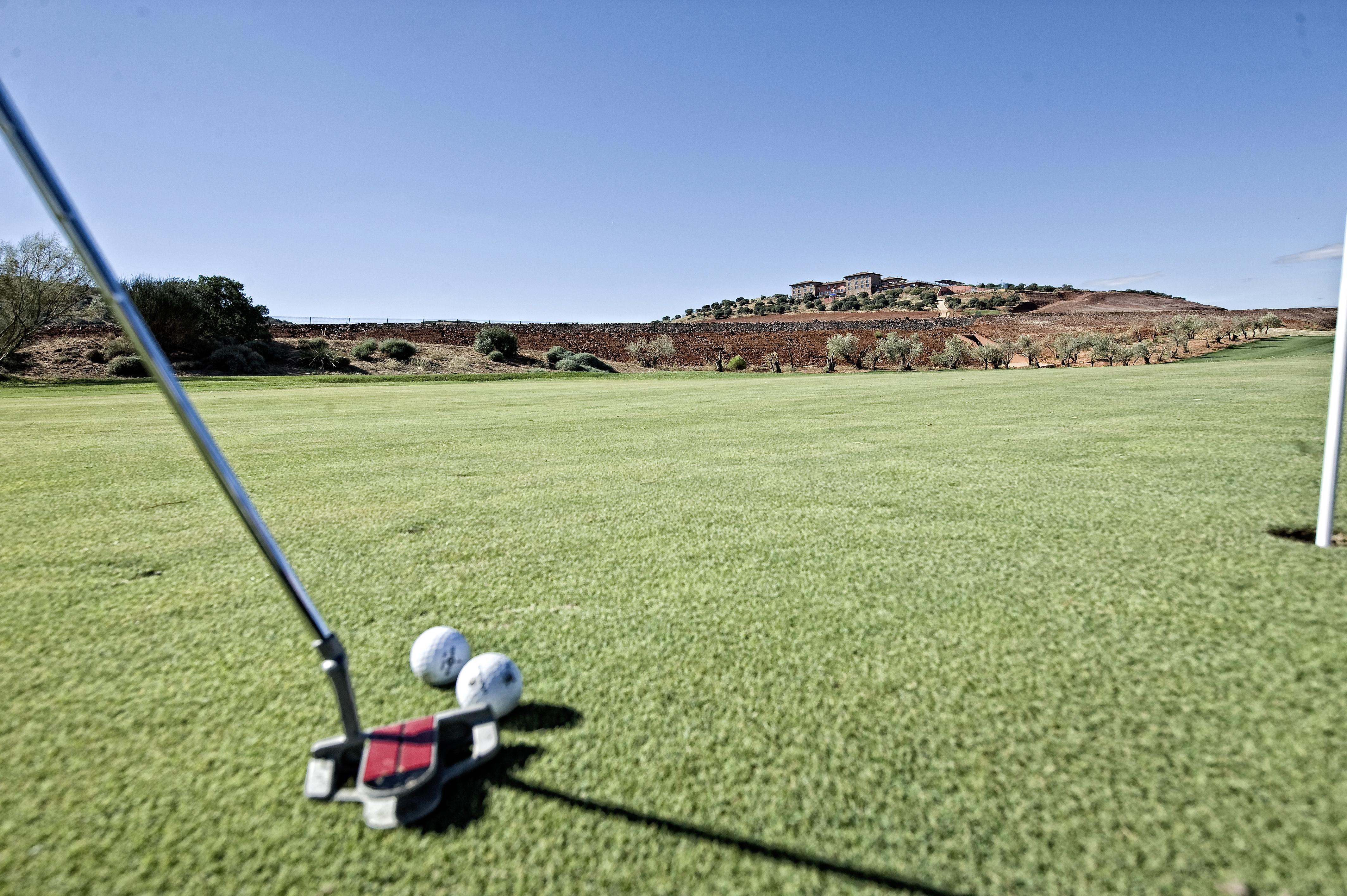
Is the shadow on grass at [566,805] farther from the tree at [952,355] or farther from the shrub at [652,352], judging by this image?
the shrub at [652,352]

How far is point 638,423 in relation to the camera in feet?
30.1

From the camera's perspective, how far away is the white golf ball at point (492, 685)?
1.71 m

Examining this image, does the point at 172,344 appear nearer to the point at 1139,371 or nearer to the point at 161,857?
the point at 161,857

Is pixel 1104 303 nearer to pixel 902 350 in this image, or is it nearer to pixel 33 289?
pixel 902 350

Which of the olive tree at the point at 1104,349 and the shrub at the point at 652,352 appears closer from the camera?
the olive tree at the point at 1104,349

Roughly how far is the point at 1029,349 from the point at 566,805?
4784cm

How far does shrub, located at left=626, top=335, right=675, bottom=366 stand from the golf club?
48.2 metres

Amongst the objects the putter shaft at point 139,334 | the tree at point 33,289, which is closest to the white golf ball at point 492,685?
the putter shaft at point 139,334

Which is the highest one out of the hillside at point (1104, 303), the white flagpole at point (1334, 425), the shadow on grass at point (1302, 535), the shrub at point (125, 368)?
the hillside at point (1104, 303)

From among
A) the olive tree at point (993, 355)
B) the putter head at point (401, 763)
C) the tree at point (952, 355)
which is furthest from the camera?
the tree at point (952, 355)

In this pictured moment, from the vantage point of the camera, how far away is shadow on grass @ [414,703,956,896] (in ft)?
3.99

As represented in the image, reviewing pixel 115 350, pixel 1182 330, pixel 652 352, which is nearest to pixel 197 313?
pixel 115 350

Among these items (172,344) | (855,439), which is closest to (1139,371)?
(855,439)

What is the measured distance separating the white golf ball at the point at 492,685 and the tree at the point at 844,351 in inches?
1704
